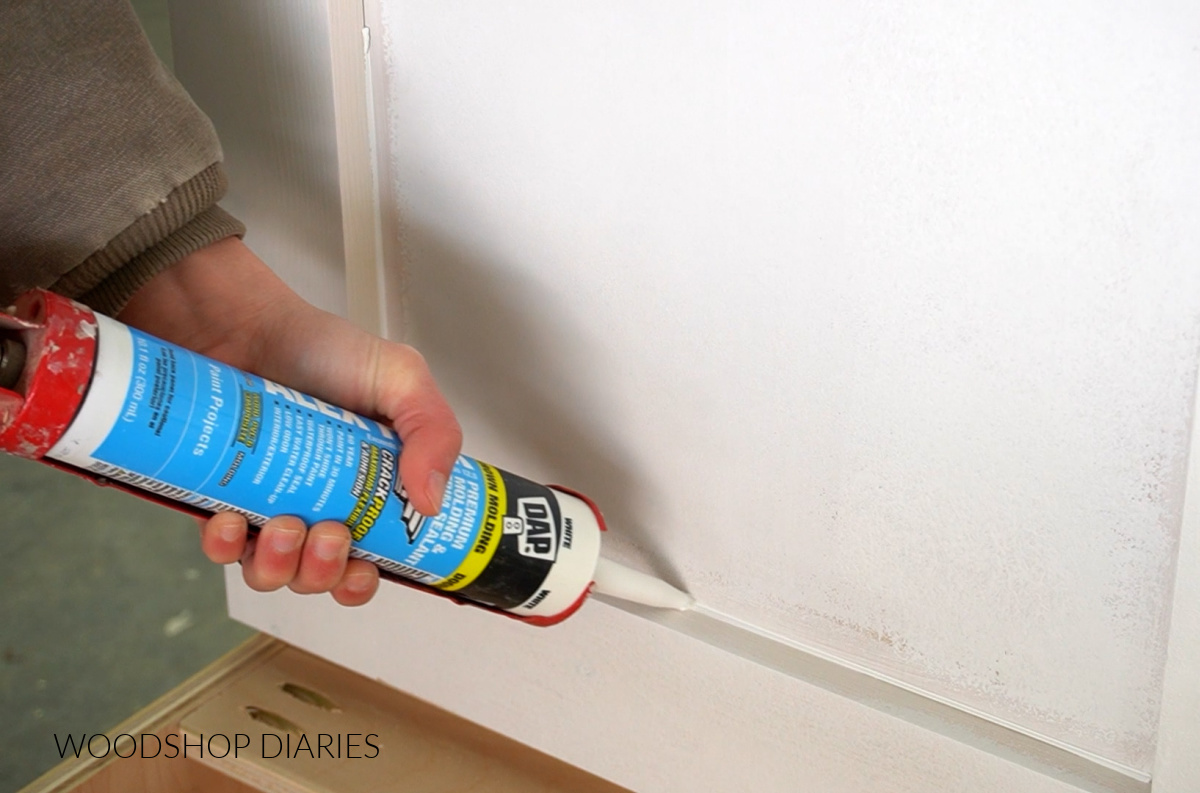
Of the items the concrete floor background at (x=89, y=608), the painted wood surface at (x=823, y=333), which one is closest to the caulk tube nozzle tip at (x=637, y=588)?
the painted wood surface at (x=823, y=333)

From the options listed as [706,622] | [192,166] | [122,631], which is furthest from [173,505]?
[122,631]

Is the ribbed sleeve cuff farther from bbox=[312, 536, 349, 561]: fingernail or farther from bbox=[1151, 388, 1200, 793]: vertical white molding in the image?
bbox=[1151, 388, 1200, 793]: vertical white molding

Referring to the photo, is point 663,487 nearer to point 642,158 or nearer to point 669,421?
point 669,421

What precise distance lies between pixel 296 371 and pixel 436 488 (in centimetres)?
15

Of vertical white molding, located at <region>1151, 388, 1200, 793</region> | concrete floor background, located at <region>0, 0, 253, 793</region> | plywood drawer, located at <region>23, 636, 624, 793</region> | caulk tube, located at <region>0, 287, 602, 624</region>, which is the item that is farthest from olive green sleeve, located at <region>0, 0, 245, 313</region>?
concrete floor background, located at <region>0, 0, 253, 793</region>

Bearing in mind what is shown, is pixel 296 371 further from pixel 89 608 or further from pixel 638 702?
pixel 89 608

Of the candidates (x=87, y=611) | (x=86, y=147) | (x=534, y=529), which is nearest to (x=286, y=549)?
(x=534, y=529)

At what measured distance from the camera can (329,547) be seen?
1.46 feet

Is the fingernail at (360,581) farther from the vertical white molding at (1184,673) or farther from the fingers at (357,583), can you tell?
→ the vertical white molding at (1184,673)

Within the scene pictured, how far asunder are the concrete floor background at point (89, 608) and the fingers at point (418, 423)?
0.80m

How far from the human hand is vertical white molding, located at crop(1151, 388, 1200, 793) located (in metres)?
0.31

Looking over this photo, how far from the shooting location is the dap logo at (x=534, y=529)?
1.60ft

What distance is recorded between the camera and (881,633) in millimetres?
511

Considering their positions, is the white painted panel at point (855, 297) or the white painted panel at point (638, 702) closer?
the white painted panel at point (855, 297)
